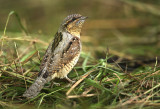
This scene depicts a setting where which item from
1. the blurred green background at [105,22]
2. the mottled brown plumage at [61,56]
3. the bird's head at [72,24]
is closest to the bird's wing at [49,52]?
the mottled brown plumage at [61,56]

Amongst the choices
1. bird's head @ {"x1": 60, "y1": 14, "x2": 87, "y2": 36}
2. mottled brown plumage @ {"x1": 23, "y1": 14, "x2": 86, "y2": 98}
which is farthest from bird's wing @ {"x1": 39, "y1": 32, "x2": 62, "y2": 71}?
bird's head @ {"x1": 60, "y1": 14, "x2": 87, "y2": 36}

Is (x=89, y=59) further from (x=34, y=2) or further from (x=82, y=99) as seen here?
(x=34, y=2)

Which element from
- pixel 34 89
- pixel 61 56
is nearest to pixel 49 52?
pixel 61 56

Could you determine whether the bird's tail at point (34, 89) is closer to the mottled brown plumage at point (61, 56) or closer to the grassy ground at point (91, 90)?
the mottled brown plumage at point (61, 56)

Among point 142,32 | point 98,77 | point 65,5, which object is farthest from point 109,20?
point 98,77

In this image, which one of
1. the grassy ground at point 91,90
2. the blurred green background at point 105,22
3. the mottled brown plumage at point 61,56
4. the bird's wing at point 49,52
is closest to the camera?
the grassy ground at point 91,90

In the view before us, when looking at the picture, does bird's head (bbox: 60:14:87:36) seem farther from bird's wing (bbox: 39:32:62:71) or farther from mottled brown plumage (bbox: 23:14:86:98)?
bird's wing (bbox: 39:32:62:71)

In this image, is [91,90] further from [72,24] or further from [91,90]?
[72,24]

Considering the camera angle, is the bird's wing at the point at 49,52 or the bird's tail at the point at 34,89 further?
the bird's wing at the point at 49,52
